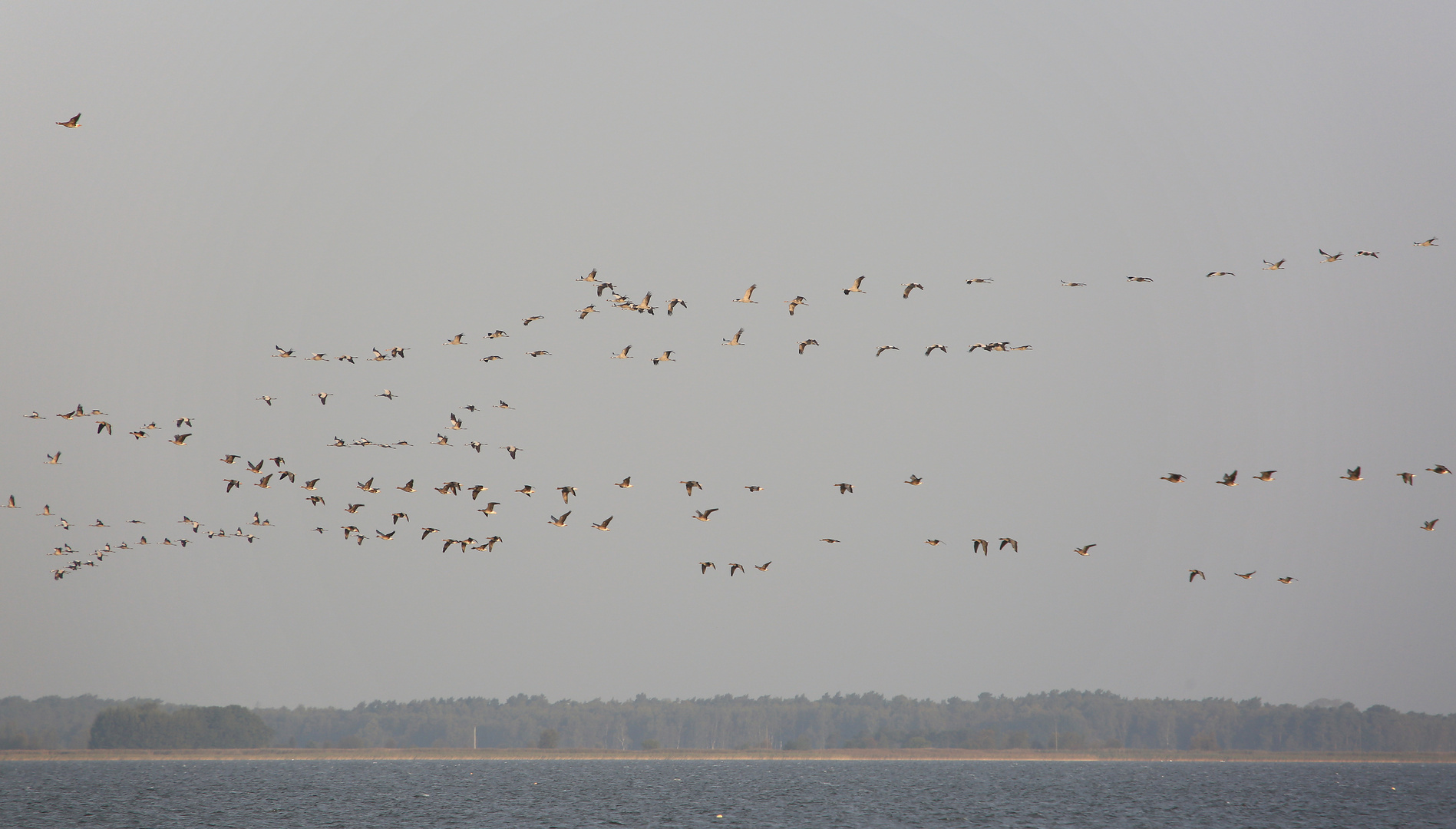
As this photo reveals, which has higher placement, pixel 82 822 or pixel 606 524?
pixel 606 524

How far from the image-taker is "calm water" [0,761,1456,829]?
4026 inches

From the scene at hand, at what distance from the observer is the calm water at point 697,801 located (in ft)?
335

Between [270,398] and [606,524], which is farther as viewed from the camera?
[270,398]

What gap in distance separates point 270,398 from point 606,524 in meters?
20.4

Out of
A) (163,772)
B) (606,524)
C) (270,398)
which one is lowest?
(163,772)

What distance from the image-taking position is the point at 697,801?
129625 millimetres

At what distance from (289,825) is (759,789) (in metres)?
75.3

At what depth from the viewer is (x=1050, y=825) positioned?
3949 inches

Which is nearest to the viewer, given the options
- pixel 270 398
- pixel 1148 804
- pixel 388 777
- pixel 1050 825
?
pixel 270 398

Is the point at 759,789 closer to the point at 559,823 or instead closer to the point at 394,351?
the point at 559,823

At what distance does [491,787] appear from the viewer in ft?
513

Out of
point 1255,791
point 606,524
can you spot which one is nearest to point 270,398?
point 606,524

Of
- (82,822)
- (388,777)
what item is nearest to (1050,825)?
(82,822)

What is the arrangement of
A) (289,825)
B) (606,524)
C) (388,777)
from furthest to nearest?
(388,777) → (289,825) → (606,524)
